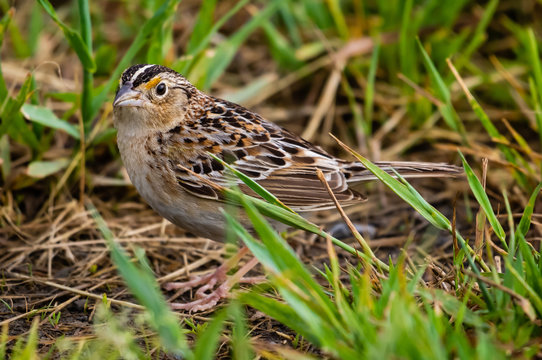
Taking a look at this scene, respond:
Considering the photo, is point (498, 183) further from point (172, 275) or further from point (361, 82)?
point (172, 275)

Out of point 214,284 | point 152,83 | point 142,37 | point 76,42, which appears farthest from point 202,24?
point 214,284

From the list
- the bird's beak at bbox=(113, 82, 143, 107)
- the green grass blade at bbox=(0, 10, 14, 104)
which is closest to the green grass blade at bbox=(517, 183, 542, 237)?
the bird's beak at bbox=(113, 82, 143, 107)

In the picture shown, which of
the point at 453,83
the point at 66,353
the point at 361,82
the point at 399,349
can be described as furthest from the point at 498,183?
the point at 66,353

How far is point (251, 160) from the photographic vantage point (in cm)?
502

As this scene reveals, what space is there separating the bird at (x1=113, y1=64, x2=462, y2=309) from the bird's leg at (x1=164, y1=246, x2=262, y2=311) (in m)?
0.30

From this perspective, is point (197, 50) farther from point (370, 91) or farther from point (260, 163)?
point (370, 91)

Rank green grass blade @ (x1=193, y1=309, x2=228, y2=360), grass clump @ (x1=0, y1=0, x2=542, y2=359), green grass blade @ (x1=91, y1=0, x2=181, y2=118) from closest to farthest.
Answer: green grass blade @ (x1=193, y1=309, x2=228, y2=360)
grass clump @ (x1=0, y1=0, x2=542, y2=359)
green grass blade @ (x1=91, y1=0, x2=181, y2=118)

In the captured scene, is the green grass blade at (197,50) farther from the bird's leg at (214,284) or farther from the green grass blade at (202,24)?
the bird's leg at (214,284)

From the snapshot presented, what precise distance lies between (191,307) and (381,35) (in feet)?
12.2

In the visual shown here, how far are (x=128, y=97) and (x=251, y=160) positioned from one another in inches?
37.6

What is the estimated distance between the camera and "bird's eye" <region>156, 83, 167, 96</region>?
16.0ft

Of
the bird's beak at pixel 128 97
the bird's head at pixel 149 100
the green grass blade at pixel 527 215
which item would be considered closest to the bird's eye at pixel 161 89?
the bird's head at pixel 149 100

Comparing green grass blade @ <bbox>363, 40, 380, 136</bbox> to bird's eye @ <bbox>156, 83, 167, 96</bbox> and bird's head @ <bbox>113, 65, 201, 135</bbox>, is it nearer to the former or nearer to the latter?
bird's head @ <bbox>113, 65, 201, 135</bbox>

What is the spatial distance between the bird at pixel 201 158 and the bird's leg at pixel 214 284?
304 millimetres
